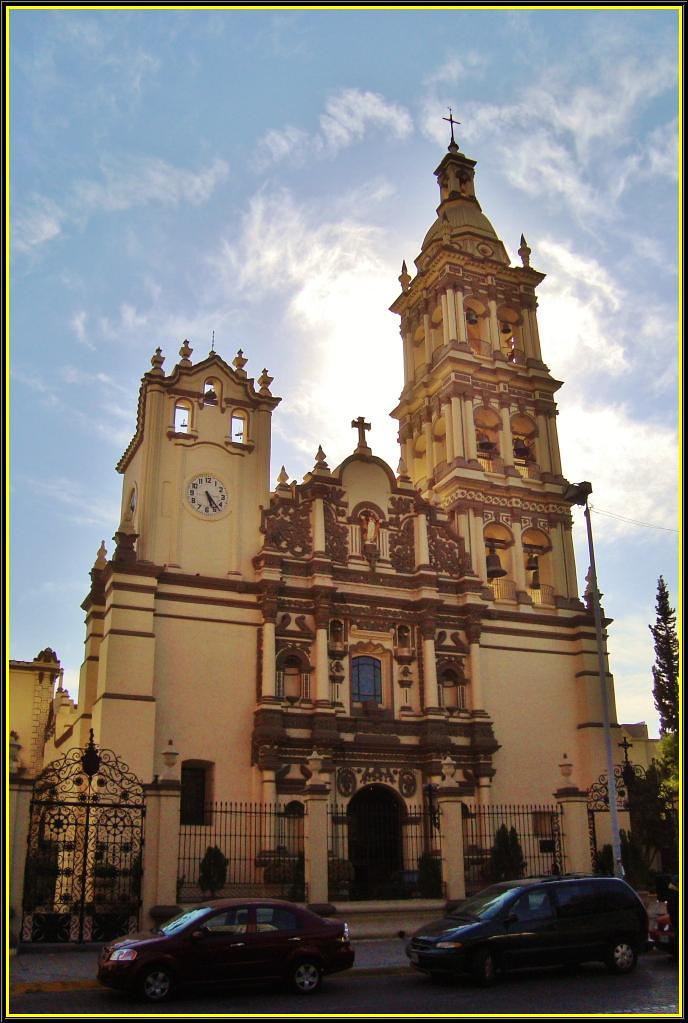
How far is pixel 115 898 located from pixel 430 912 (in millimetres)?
7987

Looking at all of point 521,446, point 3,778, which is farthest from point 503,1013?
point 521,446

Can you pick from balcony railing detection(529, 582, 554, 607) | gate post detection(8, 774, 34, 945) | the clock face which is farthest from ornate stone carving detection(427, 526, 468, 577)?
gate post detection(8, 774, 34, 945)

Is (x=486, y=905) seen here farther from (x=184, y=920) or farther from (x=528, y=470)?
(x=528, y=470)

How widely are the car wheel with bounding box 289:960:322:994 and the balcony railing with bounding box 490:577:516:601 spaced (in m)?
25.1

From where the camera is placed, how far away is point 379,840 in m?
31.9

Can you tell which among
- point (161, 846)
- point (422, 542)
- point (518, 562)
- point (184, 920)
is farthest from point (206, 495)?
point (184, 920)

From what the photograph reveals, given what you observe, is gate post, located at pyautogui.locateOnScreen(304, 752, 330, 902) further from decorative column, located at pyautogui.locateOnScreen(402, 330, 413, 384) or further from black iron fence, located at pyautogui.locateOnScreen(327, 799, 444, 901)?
decorative column, located at pyautogui.locateOnScreen(402, 330, 413, 384)

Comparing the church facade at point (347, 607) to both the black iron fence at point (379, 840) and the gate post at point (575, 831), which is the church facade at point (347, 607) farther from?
the gate post at point (575, 831)

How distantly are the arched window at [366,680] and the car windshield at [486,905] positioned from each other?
17.2 meters

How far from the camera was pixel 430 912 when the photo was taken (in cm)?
2327

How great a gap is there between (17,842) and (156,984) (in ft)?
21.1

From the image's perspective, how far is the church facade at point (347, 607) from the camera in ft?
99.2

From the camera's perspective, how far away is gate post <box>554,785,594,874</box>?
Answer: 81.6ft

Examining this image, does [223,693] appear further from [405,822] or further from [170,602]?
[405,822]
